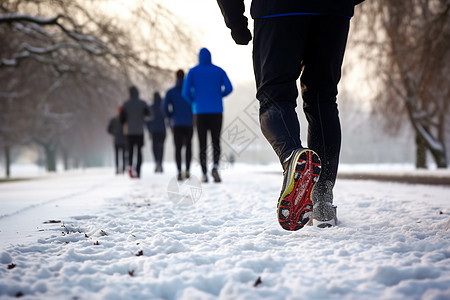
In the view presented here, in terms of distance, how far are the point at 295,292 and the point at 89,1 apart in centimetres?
1035

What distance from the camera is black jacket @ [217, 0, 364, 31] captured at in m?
1.99

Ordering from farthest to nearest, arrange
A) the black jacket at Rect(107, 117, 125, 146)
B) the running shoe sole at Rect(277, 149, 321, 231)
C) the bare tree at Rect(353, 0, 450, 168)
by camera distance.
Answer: the black jacket at Rect(107, 117, 125, 146)
the bare tree at Rect(353, 0, 450, 168)
the running shoe sole at Rect(277, 149, 321, 231)

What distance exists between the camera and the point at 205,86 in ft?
19.8

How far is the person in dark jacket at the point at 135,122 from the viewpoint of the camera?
8648mm

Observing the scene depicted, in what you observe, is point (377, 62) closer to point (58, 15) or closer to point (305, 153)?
point (58, 15)

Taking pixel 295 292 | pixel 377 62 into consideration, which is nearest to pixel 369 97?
pixel 377 62

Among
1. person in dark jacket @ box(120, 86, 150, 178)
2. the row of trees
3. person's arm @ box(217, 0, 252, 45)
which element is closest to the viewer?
person's arm @ box(217, 0, 252, 45)

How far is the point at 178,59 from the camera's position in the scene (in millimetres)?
10422

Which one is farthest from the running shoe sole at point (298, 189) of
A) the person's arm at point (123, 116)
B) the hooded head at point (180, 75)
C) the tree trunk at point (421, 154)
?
the tree trunk at point (421, 154)

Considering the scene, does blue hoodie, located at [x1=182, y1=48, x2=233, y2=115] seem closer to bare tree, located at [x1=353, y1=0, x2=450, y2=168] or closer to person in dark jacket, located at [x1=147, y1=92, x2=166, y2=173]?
person in dark jacket, located at [x1=147, y1=92, x2=166, y2=173]

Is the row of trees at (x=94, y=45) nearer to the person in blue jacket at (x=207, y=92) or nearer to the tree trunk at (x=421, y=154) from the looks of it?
the person in blue jacket at (x=207, y=92)

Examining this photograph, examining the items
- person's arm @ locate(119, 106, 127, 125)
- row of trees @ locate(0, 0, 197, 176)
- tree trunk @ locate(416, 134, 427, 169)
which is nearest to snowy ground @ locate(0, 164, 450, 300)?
person's arm @ locate(119, 106, 127, 125)

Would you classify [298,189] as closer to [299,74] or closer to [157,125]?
[299,74]

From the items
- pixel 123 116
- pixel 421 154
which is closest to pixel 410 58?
pixel 421 154
